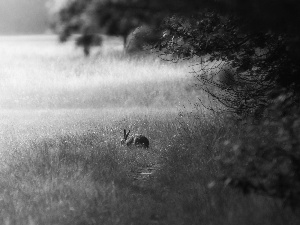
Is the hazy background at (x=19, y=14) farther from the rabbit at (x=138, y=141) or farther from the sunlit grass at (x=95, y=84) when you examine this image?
the rabbit at (x=138, y=141)

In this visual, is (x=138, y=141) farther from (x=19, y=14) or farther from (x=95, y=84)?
(x=19, y=14)

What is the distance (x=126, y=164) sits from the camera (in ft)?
27.0

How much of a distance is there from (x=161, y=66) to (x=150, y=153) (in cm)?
1265


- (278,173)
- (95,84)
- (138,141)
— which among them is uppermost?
(278,173)

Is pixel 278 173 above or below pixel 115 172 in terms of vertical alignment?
above

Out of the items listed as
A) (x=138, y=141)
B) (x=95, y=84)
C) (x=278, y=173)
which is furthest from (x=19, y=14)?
(x=278, y=173)

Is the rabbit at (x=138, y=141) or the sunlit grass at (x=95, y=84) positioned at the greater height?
the rabbit at (x=138, y=141)

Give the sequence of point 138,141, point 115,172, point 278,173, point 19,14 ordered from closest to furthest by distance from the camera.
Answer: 1. point 278,173
2. point 115,172
3. point 138,141
4. point 19,14

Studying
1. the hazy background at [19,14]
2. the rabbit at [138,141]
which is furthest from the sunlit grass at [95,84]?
the hazy background at [19,14]

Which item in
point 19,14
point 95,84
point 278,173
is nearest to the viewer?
point 278,173

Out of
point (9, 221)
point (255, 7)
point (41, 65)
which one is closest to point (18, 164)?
point (9, 221)

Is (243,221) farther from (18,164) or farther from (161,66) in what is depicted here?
(161,66)

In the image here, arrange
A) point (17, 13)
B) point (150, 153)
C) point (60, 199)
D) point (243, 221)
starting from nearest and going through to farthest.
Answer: point (243, 221) < point (60, 199) < point (150, 153) < point (17, 13)

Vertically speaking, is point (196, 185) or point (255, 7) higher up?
point (255, 7)
